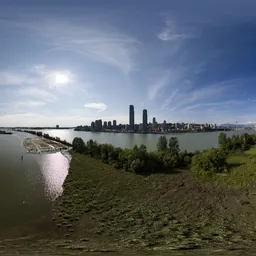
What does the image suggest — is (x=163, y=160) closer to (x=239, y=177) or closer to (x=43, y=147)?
(x=239, y=177)

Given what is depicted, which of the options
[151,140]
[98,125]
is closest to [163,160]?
[151,140]

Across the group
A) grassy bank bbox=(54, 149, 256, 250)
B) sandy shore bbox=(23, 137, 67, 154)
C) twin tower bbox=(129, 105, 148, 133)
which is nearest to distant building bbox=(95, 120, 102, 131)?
twin tower bbox=(129, 105, 148, 133)

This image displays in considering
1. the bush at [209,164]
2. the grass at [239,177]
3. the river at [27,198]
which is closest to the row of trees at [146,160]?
the bush at [209,164]

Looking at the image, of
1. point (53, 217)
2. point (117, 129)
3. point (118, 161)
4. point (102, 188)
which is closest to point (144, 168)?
point (118, 161)

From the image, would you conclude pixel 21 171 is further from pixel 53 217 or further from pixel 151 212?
pixel 151 212

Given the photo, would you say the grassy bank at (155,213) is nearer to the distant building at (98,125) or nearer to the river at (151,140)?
the river at (151,140)

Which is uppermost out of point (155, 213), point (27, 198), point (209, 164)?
point (209, 164)
